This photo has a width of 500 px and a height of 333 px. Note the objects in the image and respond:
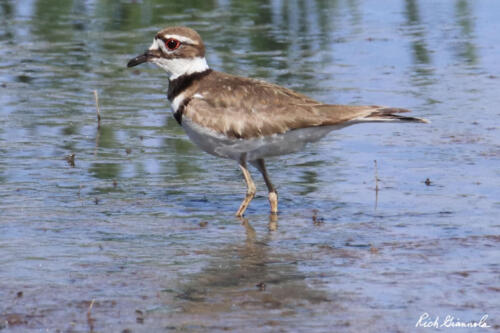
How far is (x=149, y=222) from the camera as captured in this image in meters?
10.1

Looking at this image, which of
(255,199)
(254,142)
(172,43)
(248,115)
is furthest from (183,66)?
(255,199)

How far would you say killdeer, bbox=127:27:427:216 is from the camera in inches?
404

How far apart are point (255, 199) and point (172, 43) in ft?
5.86

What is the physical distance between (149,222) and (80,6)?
14006 millimetres

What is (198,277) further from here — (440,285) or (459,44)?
(459,44)

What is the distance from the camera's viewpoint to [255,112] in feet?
34.0

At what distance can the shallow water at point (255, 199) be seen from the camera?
25.2 ft

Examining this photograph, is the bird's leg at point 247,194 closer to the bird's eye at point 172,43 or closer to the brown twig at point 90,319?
the bird's eye at point 172,43
